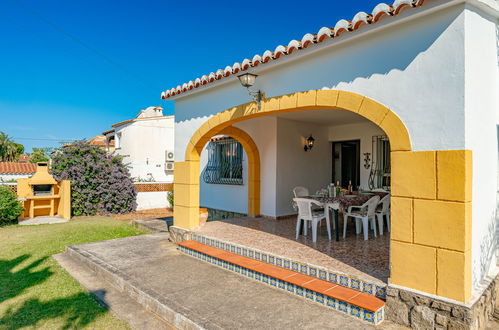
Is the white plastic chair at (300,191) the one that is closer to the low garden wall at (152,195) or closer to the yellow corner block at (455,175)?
the yellow corner block at (455,175)

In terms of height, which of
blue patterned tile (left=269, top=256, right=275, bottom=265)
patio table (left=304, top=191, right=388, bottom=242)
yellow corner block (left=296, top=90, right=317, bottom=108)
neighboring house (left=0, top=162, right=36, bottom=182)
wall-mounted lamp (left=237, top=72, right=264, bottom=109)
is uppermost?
wall-mounted lamp (left=237, top=72, right=264, bottom=109)

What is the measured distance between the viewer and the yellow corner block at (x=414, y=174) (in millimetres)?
3743

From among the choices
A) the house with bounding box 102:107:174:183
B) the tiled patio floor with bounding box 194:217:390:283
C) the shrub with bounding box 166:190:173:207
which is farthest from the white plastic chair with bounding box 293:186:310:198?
the house with bounding box 102:107:174:183

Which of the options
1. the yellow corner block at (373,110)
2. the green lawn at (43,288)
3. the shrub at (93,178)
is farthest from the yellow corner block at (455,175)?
the shrub at (93,178)

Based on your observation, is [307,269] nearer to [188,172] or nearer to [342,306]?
[342,306]

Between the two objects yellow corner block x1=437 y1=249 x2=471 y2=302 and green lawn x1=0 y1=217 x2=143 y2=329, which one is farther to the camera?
green lawn x1=0 y1=217 x2=143 y2=329

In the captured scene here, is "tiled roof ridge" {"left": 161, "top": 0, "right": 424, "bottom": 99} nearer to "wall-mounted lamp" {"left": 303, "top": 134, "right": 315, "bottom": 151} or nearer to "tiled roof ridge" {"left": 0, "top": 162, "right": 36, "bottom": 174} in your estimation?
"wall-mounted lamp" {"left": 303, "top": 134, "right": 315, "bottom": 151}

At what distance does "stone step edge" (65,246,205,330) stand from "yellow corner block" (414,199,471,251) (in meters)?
2.99

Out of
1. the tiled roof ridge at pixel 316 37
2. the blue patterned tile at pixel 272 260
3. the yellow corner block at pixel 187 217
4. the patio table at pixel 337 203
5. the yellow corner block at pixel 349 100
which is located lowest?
the blue patterned tile at pixel 272 260

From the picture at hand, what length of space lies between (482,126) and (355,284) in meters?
2.70

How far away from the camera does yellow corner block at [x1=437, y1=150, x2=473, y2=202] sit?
349 cm

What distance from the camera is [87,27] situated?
14180 mm

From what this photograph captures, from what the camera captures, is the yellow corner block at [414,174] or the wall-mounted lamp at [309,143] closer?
the yellow corner block at [414,174]

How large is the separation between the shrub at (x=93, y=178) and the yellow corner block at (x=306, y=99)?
11.7m
